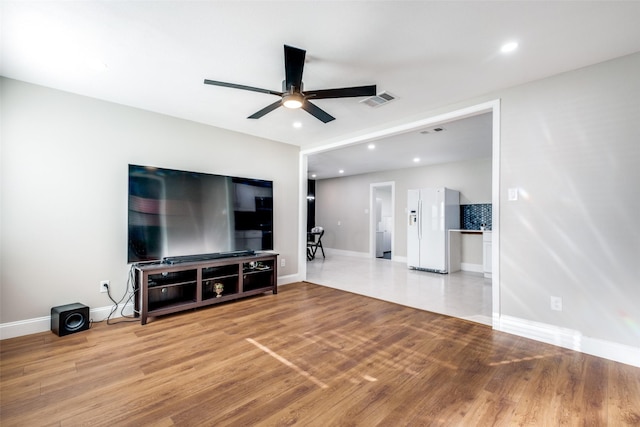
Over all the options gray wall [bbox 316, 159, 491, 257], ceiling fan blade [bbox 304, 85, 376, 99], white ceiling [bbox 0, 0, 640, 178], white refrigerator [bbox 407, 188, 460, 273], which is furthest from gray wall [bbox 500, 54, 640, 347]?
gray wall [bbox 316, 159, 491, 257]

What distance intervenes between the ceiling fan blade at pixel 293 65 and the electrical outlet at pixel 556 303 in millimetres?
3014

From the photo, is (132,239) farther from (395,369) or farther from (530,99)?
(530,99)

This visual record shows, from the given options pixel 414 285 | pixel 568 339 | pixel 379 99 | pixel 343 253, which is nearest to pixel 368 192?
pixel 343 253

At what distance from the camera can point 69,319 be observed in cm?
272

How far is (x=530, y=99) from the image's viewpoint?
2.73 meters

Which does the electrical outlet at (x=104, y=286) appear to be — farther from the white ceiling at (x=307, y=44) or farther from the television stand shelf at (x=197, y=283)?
the white ceiling at (x=307, y=44)

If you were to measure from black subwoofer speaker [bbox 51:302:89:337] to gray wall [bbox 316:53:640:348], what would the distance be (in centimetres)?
430

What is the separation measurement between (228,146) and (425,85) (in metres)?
2.84

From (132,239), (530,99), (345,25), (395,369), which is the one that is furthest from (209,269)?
(530,99)

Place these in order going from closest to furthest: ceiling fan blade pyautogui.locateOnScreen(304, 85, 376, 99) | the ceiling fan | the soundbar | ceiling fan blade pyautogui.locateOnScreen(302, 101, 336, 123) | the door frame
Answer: the ceiling fan, ceiling fan blade pyautogui.locateOnScreen(304, 85, 376, 99), ceiling fan blade pyautogui.locateOnScreen(302, 101, 336, 123), the door frame, the soundbar

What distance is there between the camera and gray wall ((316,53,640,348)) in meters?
2.28

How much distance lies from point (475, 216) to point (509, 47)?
477 cm

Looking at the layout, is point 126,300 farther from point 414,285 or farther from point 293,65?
point 414,285

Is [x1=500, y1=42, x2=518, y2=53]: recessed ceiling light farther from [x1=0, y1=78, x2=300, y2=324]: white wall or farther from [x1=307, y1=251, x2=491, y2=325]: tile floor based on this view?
[x1=0, y1=78, x2=300, y2=324]: white wall
